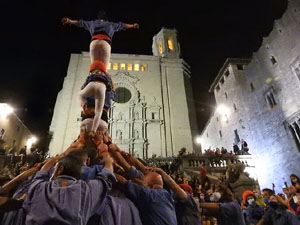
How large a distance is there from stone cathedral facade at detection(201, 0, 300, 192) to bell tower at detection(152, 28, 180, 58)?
8.86 m

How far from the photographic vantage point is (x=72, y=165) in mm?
2480

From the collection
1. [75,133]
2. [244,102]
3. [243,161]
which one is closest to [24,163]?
[75,133]

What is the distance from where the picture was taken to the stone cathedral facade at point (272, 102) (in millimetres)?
16672

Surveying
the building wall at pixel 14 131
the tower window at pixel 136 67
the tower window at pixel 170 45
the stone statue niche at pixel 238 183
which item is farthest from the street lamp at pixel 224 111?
the building wall at pixel 14 131

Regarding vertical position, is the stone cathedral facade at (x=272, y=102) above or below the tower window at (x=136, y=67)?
below

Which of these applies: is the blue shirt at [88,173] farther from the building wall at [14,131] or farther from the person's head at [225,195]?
the building wall at [14,131]

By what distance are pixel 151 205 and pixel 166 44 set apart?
1286 inches

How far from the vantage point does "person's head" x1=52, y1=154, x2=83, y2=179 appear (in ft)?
8.02

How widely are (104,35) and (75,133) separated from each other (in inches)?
722

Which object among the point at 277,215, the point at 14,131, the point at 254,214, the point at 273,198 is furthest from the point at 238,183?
the point at 14,131

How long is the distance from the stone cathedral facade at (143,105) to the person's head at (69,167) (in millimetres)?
21472

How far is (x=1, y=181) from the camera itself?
4.10m

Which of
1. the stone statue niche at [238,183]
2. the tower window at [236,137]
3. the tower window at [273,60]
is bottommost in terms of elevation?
the stone statue niche at [238,183]

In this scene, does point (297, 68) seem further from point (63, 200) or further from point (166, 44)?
point (166, 44)
